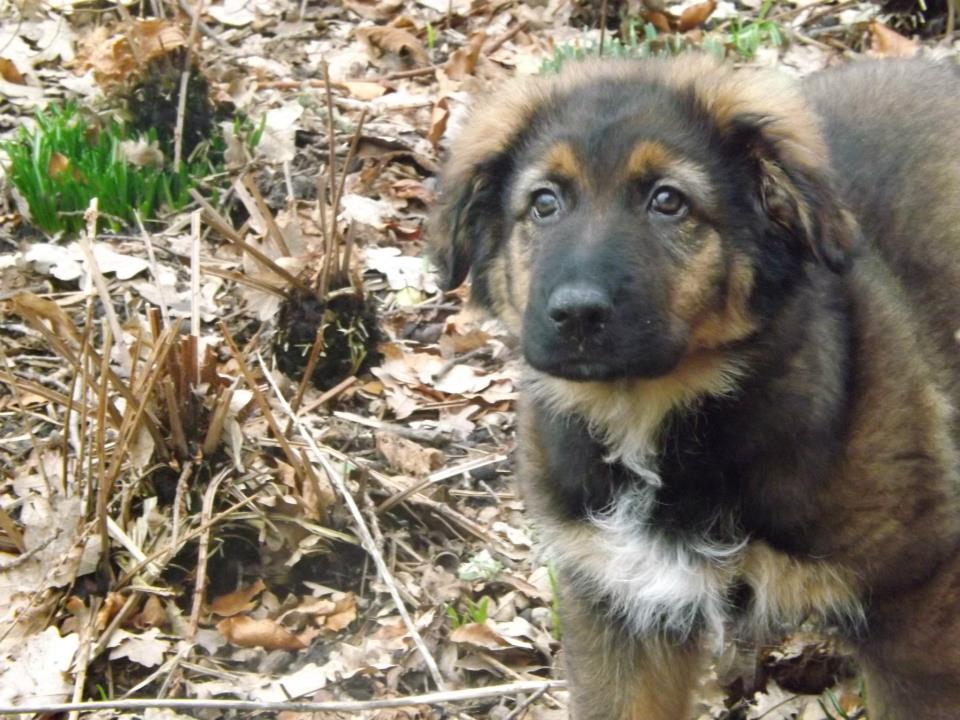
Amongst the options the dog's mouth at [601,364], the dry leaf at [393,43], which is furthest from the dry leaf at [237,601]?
the dry leaf at [393,43]

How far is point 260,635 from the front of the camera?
4113 mm

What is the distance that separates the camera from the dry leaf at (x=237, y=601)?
4.21 m

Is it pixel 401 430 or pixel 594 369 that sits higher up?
pixel 594 369

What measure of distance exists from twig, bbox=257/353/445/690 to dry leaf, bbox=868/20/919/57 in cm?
415

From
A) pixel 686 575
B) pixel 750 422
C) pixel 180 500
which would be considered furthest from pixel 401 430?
pixel 750 422

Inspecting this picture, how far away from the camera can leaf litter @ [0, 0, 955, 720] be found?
4023 mm

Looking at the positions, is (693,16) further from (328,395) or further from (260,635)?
(260,635)

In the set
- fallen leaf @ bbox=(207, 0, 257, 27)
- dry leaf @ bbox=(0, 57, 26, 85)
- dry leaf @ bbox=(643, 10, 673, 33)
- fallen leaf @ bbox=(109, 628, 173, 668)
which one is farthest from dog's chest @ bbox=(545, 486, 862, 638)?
fallen leaf @ bbox=(207, 0, 257, 27)

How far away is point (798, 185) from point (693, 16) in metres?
4.51

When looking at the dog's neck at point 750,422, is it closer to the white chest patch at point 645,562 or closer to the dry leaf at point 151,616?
the white chest patch at point 645,562

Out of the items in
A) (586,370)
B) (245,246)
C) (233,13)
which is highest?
(586,370)

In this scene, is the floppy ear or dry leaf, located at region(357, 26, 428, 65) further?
dry leaf, located at region(357, 26, 428, 65)

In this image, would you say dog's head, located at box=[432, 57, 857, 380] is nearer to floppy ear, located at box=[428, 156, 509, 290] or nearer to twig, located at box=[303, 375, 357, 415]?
floppy ear, located at box=[428, 156, 509, 290]

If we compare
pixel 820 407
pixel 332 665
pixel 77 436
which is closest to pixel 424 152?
pixel 77 436
